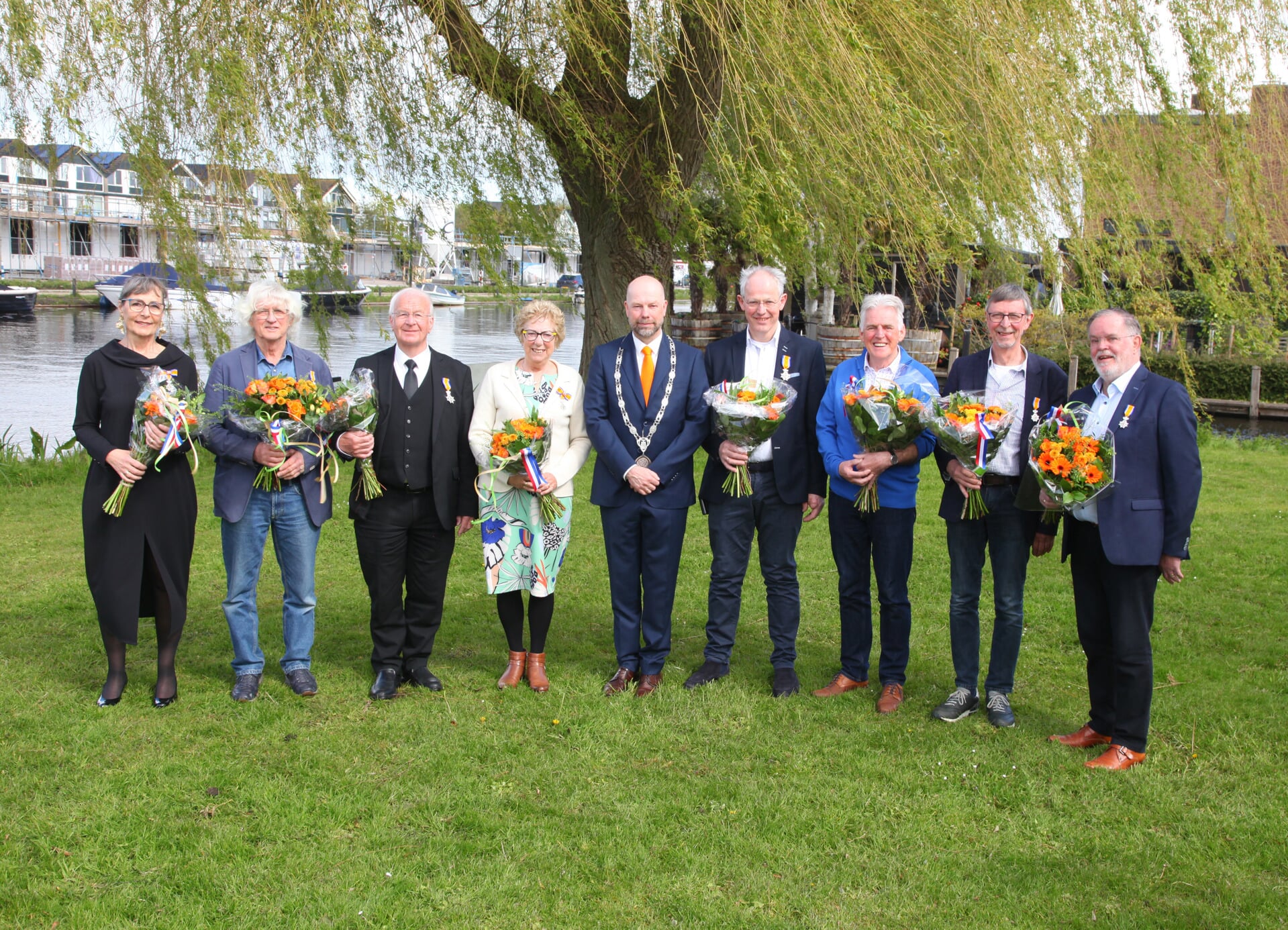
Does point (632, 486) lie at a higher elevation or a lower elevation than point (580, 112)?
lower

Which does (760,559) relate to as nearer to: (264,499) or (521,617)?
(521,617)

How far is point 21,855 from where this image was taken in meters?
3.72

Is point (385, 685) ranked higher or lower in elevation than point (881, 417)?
lower

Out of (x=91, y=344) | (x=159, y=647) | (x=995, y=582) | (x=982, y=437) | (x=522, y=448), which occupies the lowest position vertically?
(x=159, y=647)

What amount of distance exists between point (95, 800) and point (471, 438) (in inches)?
86.5

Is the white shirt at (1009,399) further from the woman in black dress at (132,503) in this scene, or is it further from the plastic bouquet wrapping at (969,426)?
the woman in black dress at (132,503)

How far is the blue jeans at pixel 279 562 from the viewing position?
5.11m

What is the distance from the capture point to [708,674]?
18.0ft

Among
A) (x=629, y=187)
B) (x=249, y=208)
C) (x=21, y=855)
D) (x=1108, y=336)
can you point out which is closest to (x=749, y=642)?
(x=1108, y=336)

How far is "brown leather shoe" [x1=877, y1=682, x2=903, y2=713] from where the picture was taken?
5.15 meters

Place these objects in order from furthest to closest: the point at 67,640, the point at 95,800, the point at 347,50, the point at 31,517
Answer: the point at 31,517, the point at 347,50, the point at 67,640, the point at 95,800

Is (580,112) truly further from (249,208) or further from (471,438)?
(471,438)

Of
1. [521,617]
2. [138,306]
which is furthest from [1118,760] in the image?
[138,306]

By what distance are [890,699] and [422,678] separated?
235 cm
